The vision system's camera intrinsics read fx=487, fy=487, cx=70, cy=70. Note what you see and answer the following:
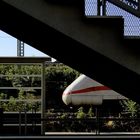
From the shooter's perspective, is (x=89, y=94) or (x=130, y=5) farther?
(x=89, y=94)

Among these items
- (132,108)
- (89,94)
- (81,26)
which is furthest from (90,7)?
(89,94)

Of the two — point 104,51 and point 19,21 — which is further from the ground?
point 19,21

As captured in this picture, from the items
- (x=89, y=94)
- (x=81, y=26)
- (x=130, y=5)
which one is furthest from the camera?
(x=89, y=94)

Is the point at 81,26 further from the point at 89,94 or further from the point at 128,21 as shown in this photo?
the point at 89,94

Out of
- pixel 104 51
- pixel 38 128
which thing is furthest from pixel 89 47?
pixel 38 128

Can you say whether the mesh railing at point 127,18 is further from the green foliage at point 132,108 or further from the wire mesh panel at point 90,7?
the green foliage at point 132,108

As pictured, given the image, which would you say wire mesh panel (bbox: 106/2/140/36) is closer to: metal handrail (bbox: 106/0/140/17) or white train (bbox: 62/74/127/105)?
metal handrail (bbox: 106/0/140/17)

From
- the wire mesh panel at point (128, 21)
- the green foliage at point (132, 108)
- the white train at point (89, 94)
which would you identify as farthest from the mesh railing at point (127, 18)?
the white train at point (89, 94)

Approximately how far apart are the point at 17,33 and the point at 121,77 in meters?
1.56

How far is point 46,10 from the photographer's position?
5.36 meters

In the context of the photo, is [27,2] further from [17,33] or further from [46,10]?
[17,33]

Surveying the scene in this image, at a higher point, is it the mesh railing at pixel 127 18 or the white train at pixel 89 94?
the mesh railing at pixel 127 18

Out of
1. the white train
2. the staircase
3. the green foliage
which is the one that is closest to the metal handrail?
the staircase

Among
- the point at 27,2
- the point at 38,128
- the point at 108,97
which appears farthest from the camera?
the point at 108,97
